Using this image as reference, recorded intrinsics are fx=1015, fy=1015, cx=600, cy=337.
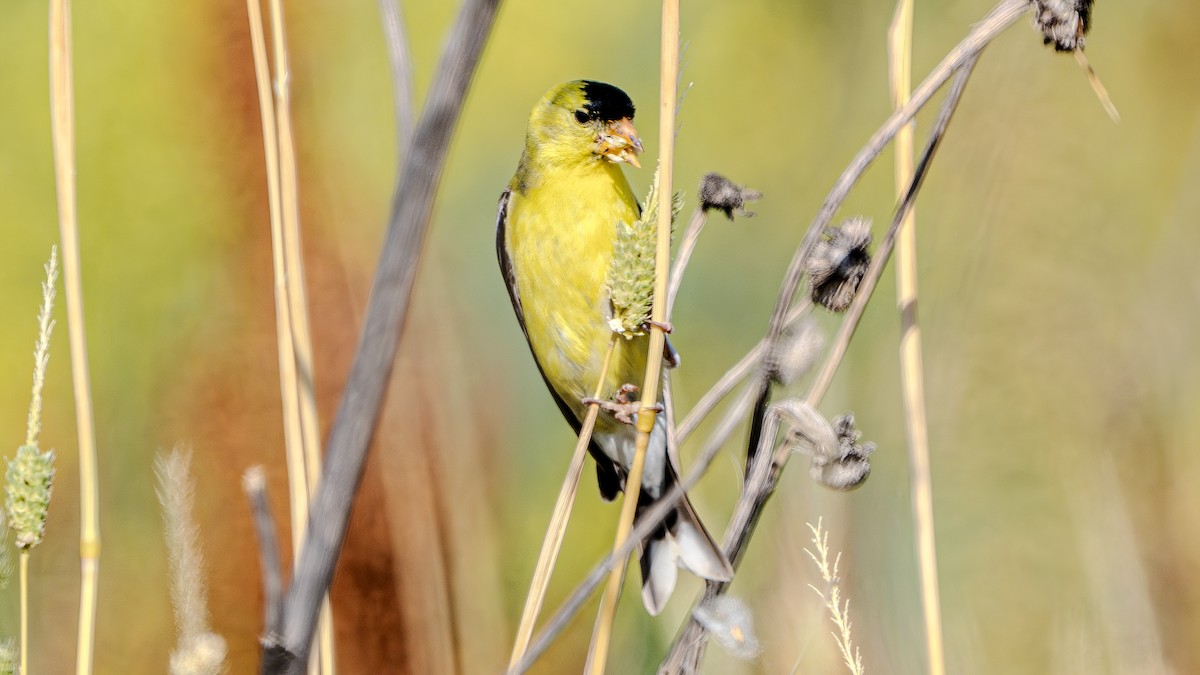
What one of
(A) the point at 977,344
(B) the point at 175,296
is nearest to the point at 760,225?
(A) the point at 977,344

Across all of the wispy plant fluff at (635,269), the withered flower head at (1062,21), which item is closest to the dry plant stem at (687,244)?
the wispy plant fluff at (635,269)

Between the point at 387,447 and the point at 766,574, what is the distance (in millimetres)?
630

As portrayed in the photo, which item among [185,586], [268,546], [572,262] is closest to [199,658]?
[185,586]

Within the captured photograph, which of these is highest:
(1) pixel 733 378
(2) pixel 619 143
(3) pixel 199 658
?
(2) pixel 619 143

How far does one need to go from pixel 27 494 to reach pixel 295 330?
0.69ft

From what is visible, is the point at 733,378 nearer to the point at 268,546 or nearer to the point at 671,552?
the point at 671,552

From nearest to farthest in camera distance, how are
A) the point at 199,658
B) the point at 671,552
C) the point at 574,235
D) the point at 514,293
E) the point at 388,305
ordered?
1. the point at 388,305
2. the point at 199,658
3. the point at 671,552
4. the point at 574,235
5. the point at 514,293

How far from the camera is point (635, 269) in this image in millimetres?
821

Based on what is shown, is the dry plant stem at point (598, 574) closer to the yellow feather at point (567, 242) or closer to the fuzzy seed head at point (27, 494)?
the fuzzy seed head at point (27, 494)

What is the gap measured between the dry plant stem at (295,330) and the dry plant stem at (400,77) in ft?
1.20

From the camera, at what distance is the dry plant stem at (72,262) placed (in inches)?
26.6

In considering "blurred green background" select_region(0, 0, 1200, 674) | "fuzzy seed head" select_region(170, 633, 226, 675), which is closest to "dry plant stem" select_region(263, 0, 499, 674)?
"fuzzy seed head" select_region(170, 633, 226, 675)

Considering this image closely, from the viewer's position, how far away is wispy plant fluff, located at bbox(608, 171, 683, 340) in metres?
0.79

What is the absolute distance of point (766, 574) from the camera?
146 cm
